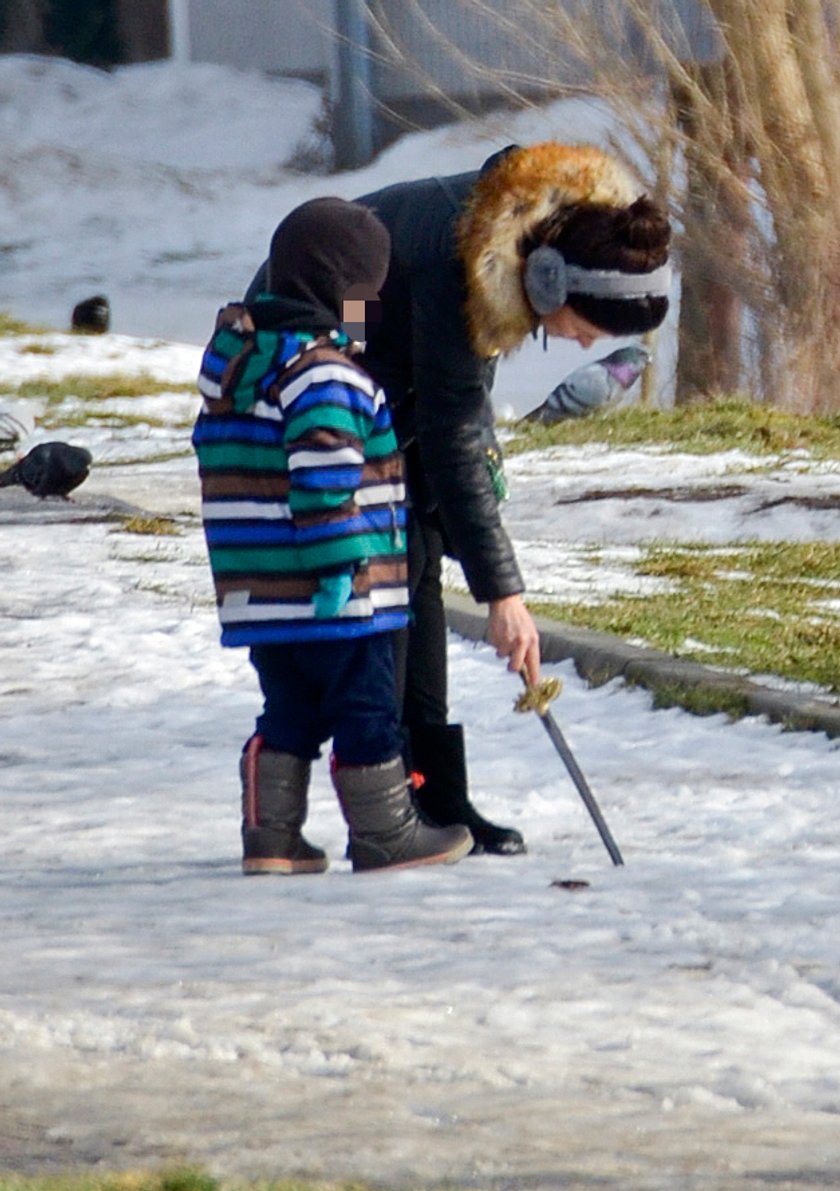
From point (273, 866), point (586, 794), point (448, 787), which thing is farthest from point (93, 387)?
point (273, 866)

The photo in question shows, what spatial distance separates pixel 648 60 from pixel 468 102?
1362 cm

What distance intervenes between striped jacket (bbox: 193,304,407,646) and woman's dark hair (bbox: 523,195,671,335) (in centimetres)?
42

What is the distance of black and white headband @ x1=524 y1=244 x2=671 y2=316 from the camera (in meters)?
3.71

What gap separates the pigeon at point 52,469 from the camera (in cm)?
1025

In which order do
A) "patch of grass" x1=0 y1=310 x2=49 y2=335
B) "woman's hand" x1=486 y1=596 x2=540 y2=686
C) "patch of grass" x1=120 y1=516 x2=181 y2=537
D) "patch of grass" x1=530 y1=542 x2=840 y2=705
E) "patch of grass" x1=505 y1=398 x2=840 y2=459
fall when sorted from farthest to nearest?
"patch of grass" x1=0 y1=310 x2=49 y2=335 → "patch of grass" x1=505 y1=398 x2=840 y2=459 → "patch of grass" x1=120 y1=516 x2=181 y2=537 → "patch of grass" x1=530 y1=542 x2=840 y2=705 → "woman's hand" x1=486 y1=596 x2=540 y2=686

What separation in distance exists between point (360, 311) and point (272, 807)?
0.95 metres

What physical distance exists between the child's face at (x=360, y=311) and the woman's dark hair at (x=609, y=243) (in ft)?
1.01

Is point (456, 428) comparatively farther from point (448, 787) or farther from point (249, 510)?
point (448, 787)

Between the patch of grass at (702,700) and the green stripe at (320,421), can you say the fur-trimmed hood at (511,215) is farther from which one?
the patch of grass at (702,700)

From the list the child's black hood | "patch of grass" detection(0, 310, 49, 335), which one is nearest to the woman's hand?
the child's black hood

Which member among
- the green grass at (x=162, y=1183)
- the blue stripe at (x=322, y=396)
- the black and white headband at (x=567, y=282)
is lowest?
the green grass at (x=162, y=1183)

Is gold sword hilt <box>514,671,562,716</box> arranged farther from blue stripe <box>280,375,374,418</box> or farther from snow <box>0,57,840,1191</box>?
blue stripe <box>280,375,374,418</box>

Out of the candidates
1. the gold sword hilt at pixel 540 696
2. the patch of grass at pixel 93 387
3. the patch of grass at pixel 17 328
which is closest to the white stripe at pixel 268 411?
the gold sword hilt at pixel 540 696

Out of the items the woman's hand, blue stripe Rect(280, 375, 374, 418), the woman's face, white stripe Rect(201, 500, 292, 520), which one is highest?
the woman's face
